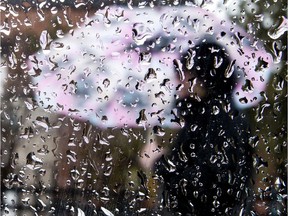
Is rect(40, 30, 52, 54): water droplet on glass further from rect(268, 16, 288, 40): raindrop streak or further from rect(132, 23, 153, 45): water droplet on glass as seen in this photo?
rect(268, 16, 288, 40): raindrop streak

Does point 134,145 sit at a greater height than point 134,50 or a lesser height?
lesser

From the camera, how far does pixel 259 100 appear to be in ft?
2.50

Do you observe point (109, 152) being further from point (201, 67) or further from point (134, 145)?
point (201, 67)

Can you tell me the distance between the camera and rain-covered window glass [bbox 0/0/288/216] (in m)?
0.76

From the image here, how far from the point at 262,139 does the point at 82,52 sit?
0.37 metres

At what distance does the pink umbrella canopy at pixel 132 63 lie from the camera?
768 mm

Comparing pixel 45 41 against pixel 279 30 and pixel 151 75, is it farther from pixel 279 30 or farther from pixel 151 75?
pixel 279 30

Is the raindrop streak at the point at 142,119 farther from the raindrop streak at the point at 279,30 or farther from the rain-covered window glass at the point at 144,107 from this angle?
the raindrop streak at the point at 279,30

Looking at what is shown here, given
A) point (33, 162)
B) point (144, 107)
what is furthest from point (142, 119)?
point (33, 162)

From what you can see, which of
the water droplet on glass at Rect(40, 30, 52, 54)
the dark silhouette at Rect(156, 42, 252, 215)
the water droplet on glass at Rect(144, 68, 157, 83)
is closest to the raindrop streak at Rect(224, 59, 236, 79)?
the dark silhouette at Rect(156, 42, 252, 215)

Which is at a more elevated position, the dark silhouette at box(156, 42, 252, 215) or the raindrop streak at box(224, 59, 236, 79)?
the raindrop streak at box(224, 59, 236, 79)

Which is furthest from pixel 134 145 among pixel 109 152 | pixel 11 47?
pixel 11 47

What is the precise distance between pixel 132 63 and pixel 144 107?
0.28 feet

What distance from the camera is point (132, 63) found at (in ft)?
2.63
